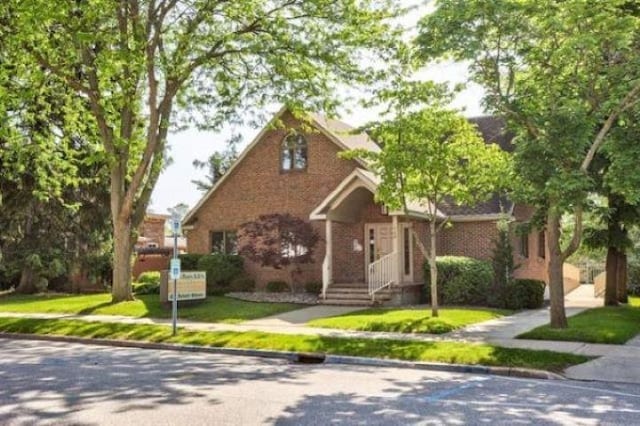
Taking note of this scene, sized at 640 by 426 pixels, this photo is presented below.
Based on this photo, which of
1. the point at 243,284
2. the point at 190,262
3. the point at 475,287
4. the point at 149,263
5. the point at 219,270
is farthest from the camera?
the point at 149,263

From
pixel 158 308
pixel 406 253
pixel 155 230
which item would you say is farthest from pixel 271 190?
pixel 155 230

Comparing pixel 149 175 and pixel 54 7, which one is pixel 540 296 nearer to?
pixel 149 175

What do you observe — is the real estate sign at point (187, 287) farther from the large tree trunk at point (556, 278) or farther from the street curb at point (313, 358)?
the large tree trunk at point (556, 278)

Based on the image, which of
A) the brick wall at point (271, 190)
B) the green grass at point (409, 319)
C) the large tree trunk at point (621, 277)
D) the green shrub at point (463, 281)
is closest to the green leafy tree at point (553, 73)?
the green grass at point (409, 319)

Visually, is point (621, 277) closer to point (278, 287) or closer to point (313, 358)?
point (278, 287)

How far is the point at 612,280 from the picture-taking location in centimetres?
2286

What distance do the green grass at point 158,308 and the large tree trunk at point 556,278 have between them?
8.39 meters

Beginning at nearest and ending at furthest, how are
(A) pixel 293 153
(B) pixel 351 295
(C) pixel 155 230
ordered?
(B) pixel 351 295
(A) pixel 293 153
(C) pixel 155 230

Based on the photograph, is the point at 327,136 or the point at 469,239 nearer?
the point at 469,239

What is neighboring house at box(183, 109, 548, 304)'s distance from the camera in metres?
23.0

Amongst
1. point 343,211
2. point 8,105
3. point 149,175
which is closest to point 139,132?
point 149,175

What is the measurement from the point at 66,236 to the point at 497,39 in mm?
22552

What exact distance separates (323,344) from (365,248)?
39.8 ft

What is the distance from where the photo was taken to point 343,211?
79.3ft
